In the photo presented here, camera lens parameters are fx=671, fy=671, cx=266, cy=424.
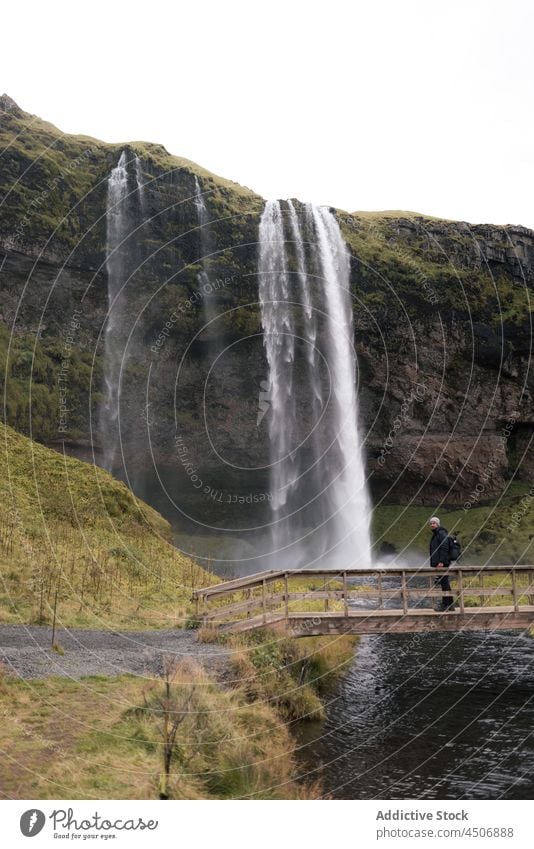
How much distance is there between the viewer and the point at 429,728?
1516cm

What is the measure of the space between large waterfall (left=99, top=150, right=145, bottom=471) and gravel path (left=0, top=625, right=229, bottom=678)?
39.9 metres

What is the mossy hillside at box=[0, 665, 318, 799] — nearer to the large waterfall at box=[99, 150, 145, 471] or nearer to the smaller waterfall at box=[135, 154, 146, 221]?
the large waterfall at box=[99, 150, 145, 471]

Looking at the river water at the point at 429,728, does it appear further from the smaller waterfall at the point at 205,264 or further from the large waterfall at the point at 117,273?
the smaller waterfall at the point at 205,264

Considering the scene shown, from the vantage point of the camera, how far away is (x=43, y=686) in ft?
42.0

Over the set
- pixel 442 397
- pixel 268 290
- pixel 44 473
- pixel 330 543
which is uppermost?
pixel 268 290

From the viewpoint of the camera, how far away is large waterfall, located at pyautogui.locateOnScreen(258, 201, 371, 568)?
61500 mm

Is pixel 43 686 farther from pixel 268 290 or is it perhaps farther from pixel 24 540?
pixel 268 290

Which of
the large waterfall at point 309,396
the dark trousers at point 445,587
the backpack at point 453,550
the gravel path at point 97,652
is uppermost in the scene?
the large waterfall at point 309,396

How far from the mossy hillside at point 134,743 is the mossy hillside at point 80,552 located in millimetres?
6374

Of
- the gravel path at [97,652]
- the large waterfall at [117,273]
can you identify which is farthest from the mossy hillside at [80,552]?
the large waterfall at [117,273]

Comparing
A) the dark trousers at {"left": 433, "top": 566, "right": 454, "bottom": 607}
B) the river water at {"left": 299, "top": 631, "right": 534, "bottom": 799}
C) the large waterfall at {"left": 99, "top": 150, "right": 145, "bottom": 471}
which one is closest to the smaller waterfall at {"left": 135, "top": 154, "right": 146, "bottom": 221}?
the large waterfall at {"left": 99, "top": 150, "right": 145, "bottom": 471}

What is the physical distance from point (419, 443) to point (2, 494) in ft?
152

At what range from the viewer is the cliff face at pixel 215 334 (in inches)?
2222

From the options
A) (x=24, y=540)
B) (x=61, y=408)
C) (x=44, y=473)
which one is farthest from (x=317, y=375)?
(x=24, y=540)
